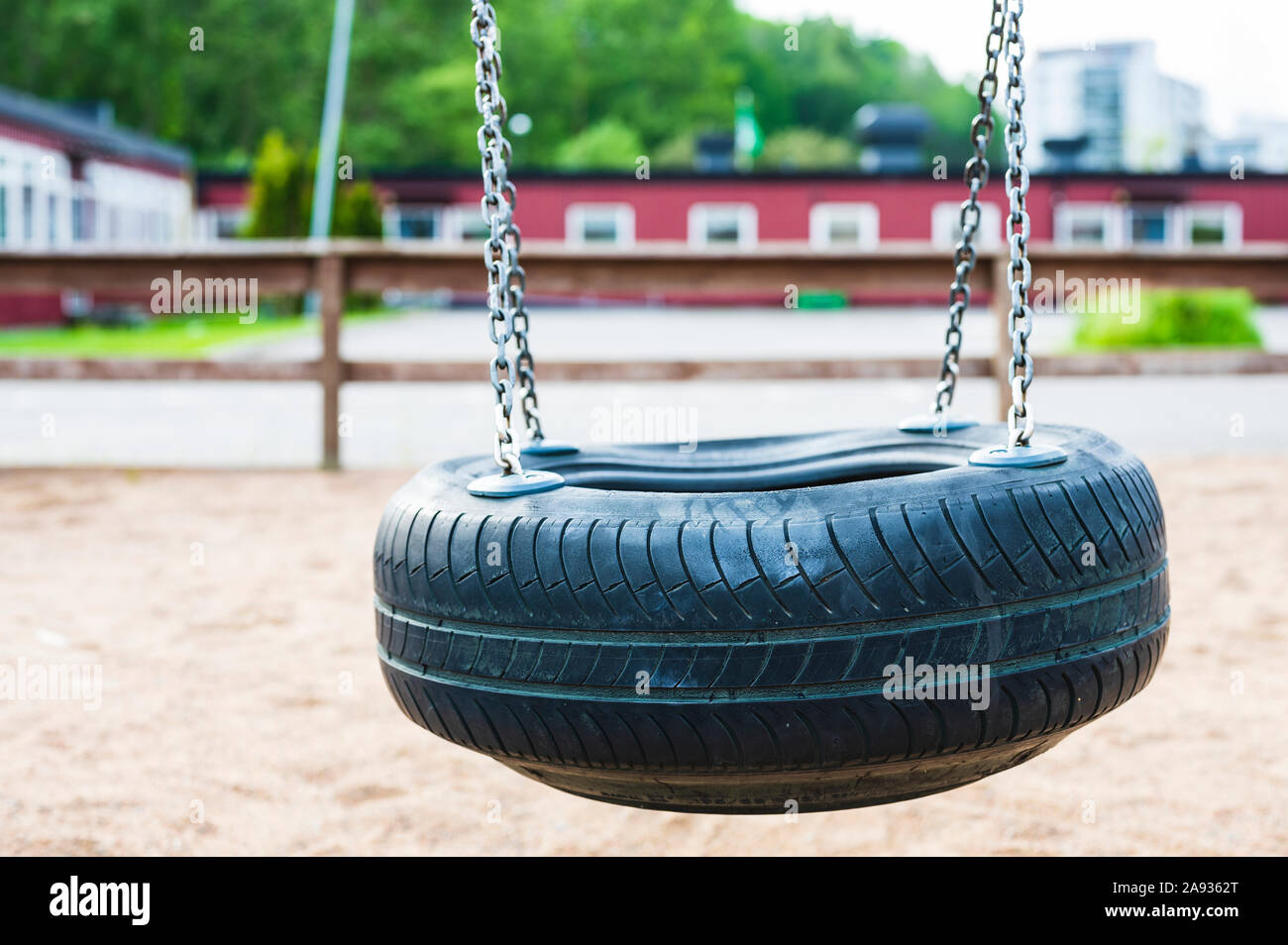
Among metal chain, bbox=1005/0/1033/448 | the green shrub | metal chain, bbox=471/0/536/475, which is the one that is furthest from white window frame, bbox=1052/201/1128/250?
metal chain, bbox=471/0/536/475

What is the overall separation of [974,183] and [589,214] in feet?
84.6

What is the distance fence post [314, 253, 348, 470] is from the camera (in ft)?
19.7

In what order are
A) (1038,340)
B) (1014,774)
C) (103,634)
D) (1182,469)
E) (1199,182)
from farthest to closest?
(1199,182) → (1038,340) → (1182,469) → (103,634) → (1014,774)

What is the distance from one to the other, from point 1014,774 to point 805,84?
6463 centimetres

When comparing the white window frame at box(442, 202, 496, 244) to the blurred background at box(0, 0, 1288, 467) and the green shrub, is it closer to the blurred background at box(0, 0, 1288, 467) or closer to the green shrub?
the blurred background at box(0, 0, 1288, 467)

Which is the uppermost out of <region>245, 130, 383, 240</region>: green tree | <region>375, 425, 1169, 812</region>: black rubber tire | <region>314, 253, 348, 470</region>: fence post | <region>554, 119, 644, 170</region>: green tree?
<region>554, 119, 644, 170</region>: green tree

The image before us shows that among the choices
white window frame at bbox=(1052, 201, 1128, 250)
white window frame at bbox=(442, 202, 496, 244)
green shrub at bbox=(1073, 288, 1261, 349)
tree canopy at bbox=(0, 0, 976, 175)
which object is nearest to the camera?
green shrub at bbox=(1073, 288, 1261, 349)

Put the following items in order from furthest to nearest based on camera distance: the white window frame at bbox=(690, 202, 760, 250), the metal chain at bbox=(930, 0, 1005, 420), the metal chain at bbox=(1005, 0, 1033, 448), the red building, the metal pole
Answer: the white window frame at bbox=(690, 202, 760, 250) → the metal pole → the red building → the metal chain at bbox=(930, 0, 1005, 420) → the metal chain at bbox=(1005, 0, 1033, 448)

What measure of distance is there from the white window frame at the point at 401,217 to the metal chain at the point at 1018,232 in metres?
27.8

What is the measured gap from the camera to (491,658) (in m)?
1.81

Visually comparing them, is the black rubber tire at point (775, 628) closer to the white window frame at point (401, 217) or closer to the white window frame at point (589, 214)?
the white window frame at point (589, 214)

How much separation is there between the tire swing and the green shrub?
13225 millimetres

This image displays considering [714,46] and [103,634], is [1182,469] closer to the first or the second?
[103,634]

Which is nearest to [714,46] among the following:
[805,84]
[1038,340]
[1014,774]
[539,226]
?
[805,84]
